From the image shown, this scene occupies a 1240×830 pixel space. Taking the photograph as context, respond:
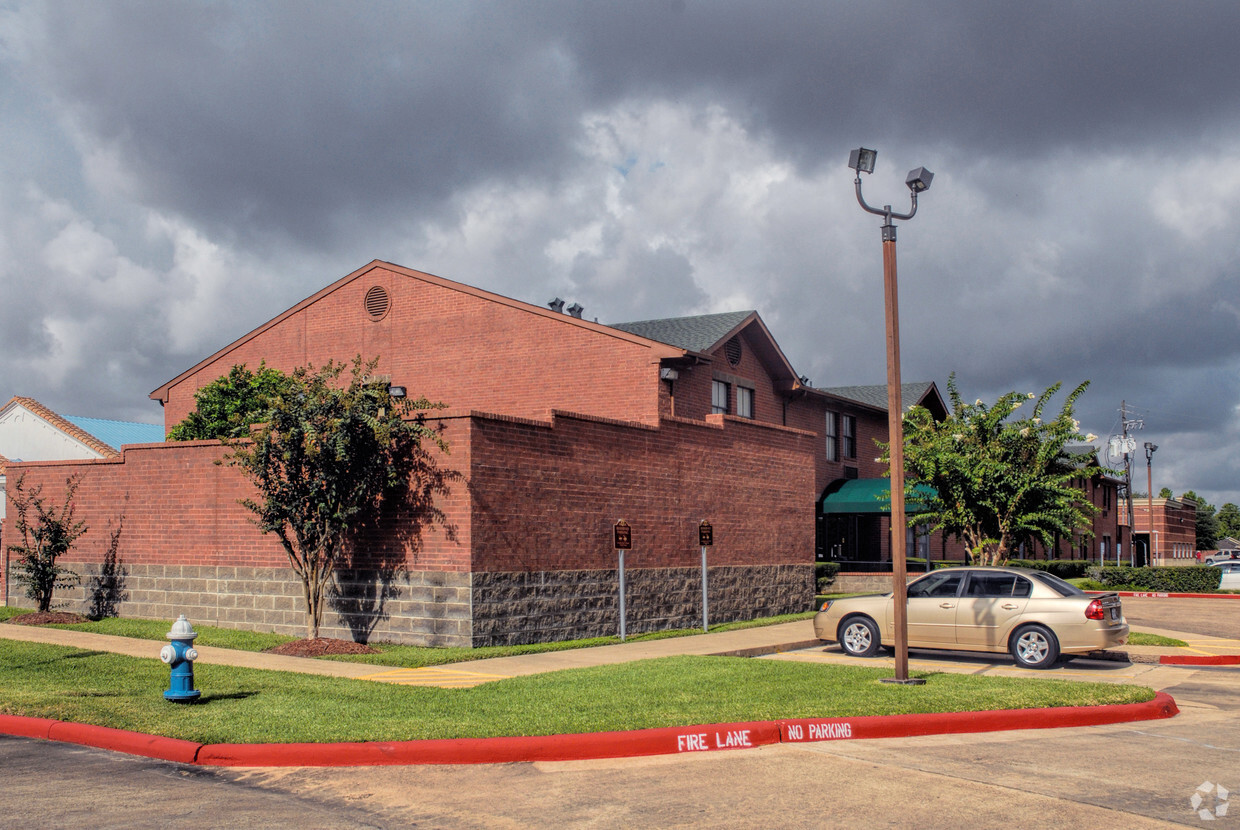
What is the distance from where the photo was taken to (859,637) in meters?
17.4

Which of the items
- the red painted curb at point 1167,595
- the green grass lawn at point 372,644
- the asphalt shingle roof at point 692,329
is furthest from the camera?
the red painted curb at point 1167,595

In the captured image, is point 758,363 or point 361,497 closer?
point 361,497

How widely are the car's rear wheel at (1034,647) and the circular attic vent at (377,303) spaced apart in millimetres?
20219

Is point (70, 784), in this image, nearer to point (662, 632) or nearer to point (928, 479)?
point (662, 632)

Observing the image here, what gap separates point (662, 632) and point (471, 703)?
962 centimetres

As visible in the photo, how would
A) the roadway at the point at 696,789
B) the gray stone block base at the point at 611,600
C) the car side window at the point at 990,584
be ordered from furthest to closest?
the gray stone block base at the point at 611,600 < the car side window at the point at 990,584 < the roadway at the point at 696,789

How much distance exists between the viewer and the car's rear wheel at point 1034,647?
1575cm

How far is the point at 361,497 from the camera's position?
16.8m

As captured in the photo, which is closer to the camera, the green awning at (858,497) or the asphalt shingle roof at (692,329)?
the asphalt shingle roof at (692,329)

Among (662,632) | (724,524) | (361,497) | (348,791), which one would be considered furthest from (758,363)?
(348,791)

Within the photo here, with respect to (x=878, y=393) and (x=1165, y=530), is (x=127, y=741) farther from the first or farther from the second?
(x=1165, y=530)

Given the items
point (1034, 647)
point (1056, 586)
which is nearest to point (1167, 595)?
point (1056, 586)

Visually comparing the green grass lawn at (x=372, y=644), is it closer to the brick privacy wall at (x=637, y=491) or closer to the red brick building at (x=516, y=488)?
the red brick building at (x=516, y=488)

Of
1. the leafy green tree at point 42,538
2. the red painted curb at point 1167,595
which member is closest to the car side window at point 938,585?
the leafy green tree at point 42,538
